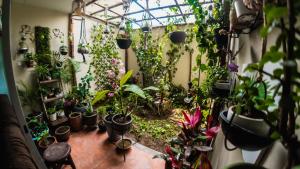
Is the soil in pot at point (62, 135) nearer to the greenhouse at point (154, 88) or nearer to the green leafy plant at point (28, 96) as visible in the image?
the greenhouse at point (154, 88)

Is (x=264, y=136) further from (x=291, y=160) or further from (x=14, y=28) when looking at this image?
(x=14, y=28)

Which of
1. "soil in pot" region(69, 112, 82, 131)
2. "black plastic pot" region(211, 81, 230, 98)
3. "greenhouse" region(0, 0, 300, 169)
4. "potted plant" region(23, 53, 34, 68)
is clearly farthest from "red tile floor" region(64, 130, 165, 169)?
"potted plant" region(23, 53, 34, 68)

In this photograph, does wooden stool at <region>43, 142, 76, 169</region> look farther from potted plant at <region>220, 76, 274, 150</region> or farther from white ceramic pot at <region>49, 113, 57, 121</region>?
potted plant at <region>220, 76, 274, 150</region>

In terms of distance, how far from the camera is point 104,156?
2299mm

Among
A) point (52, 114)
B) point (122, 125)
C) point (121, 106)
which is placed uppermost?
point (121, 106)

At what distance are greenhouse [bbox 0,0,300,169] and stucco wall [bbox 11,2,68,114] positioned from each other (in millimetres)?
17

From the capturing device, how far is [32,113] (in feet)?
9.52

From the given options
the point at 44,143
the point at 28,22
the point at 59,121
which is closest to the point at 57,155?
the point at 44,143

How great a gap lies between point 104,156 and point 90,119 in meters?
0.92

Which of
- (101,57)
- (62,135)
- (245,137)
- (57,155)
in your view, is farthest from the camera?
(101,57)

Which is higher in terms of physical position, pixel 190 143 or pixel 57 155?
pixel 190 143

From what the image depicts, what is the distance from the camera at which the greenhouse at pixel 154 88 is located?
1.47ft

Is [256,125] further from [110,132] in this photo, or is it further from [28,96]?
[28,96]

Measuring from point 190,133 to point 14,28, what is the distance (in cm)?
325
